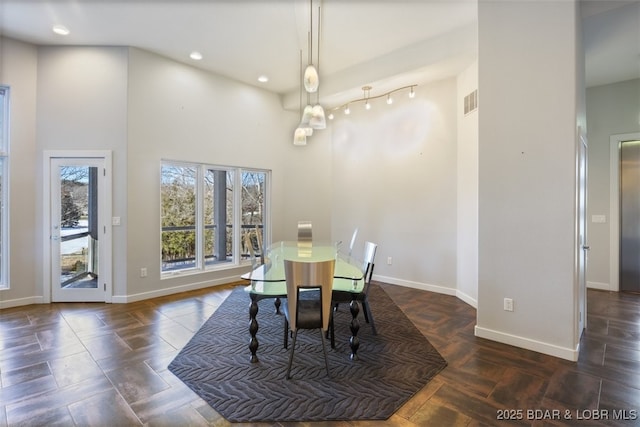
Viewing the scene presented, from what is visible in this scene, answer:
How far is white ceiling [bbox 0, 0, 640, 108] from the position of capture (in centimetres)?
318

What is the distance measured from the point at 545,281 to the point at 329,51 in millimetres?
3757

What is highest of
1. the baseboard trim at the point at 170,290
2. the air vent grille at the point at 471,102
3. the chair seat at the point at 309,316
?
the air vent grille at the point at 471,102

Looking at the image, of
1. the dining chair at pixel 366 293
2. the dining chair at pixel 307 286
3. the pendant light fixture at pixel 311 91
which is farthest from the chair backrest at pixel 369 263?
the pendant light fixture at pixel 311 91

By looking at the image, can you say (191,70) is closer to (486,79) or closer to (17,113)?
(17,113)

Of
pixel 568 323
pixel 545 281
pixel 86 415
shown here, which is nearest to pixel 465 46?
pixel 545 281

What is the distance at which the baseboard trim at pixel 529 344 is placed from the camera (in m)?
2.48

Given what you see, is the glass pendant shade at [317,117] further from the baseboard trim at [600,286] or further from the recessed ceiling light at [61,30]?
the baseboard trim at [600,286]

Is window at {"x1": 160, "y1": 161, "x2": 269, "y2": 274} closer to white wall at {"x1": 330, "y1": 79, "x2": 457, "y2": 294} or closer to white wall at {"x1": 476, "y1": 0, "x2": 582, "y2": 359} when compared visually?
white wall at {"x1": 330, "y1": 79, "x2": 457, "y2": 294}

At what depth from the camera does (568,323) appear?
2.49 metres

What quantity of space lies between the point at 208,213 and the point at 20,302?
2.58m

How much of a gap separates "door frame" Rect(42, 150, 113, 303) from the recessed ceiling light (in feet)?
4.67

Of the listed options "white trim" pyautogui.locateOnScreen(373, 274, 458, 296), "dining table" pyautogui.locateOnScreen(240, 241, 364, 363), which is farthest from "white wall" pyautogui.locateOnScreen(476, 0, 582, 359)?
"white trim" pyautogui.locateOnScreen(373, 274, 458, 296)

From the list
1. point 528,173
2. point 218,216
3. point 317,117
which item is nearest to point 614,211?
point 528,173

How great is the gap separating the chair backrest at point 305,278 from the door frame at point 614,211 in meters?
4.94
